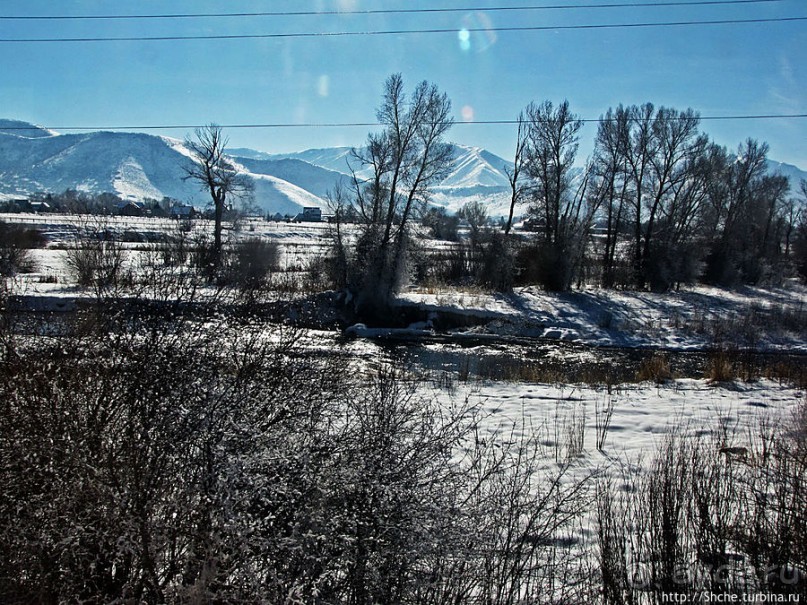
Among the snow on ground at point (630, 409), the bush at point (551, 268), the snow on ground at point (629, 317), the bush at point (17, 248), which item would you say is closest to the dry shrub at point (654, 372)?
the snow on ground at point (630, 409)

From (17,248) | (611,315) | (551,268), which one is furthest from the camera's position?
(551,268)

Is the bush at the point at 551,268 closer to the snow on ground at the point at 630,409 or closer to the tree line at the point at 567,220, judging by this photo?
the tree line at the point at 567,220

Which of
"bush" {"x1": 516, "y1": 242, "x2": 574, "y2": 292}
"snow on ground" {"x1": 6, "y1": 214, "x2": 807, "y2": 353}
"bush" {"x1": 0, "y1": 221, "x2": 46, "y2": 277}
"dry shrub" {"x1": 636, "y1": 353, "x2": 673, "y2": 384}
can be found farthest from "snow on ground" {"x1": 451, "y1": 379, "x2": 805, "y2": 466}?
"bush" {"x1": 0, "y1": 221, "x2": 46, "y2": 277}

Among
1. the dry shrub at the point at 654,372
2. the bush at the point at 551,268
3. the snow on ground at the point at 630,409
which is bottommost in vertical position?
the dry shrub at the point at 654,372

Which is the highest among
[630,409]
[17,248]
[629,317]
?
[17,248]

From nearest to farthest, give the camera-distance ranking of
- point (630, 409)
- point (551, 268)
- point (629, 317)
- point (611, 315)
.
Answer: point (630, 409) → point (629, 317) → point (611, 315) → point (551, 268)

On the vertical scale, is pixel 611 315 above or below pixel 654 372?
above

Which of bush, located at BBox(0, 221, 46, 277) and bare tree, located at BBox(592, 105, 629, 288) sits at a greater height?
bare tree, located at BBox(592, 105, 629, 288)

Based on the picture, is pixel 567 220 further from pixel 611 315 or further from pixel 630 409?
pixel 630 409

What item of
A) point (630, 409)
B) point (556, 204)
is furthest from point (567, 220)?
point (630, 409)

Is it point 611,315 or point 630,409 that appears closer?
point 630,409

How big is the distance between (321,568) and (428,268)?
33.0m

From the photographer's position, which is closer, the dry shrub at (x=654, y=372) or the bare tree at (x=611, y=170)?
the dry shrub at (x=654, y=372)

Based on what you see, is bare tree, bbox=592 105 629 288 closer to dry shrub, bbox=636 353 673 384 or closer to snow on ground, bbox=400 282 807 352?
snow on ground, bbox=400 282 807 352
